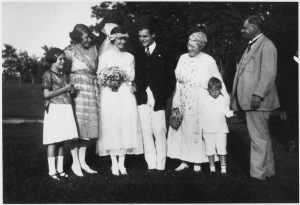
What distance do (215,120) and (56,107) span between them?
8.52 feet

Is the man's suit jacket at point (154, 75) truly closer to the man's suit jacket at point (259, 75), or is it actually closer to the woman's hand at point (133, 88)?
the woman's hand at point (133, 88)

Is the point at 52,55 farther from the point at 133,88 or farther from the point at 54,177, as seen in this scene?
the point at 54,177

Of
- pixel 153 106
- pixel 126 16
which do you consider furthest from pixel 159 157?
pixel 126 16

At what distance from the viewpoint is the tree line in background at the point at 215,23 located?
1003 cm

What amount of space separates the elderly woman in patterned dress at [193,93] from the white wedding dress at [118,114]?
0.83 meters

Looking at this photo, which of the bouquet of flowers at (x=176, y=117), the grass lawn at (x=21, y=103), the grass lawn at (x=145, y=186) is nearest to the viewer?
the grass lawn at (x=145, y=186)

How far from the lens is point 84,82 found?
22.3 feet

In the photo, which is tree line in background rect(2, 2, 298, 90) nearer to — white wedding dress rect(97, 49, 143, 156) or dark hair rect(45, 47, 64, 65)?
dark hair rect(45, 47, 64, 65)

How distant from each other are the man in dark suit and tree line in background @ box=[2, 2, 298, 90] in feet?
1.07

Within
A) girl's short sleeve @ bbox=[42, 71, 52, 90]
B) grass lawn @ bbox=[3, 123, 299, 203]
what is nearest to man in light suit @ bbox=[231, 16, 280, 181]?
grass lawn @ bbox=[3, 123, 299, 203]

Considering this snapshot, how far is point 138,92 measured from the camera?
7.01 metres

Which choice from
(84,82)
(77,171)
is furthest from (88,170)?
(84,82)

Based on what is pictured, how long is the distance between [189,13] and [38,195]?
13069 millimetres

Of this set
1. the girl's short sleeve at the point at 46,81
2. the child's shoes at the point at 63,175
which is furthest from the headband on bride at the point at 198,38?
the child's shoes at the point at 63,175
